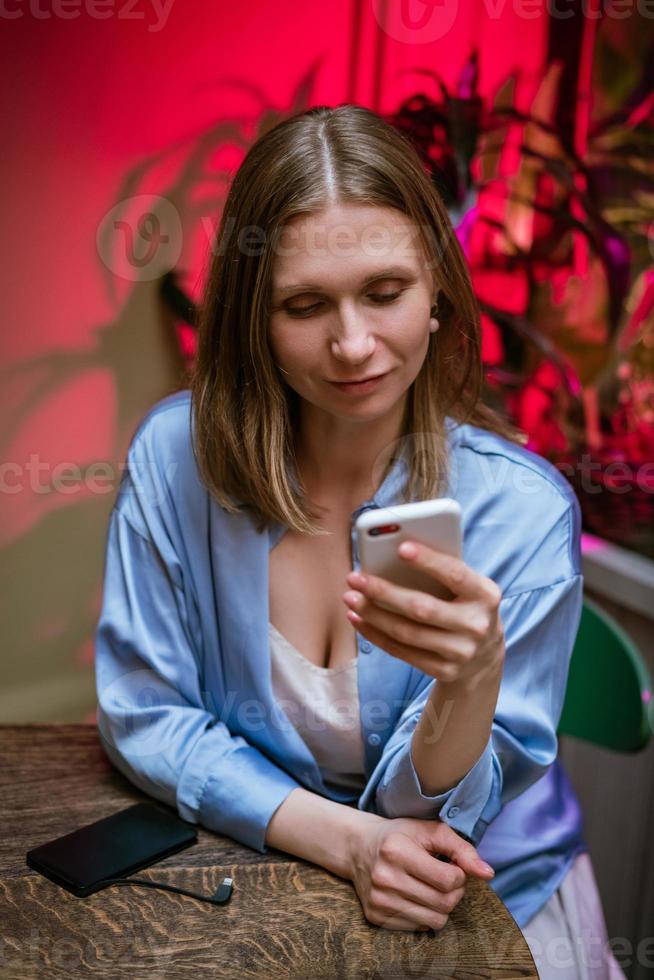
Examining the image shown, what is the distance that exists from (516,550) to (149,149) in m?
1.25

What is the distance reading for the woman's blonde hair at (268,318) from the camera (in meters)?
1.15

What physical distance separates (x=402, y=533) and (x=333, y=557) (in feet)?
1.61

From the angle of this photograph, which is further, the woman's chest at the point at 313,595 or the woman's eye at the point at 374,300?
the woman's chest at the point at 313,595

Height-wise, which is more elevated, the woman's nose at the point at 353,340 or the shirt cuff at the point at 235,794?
the woman's nose at the point at 353,340

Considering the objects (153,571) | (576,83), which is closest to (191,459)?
(153,571)

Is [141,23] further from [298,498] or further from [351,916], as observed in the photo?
[351,916]

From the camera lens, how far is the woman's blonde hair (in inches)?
45.3

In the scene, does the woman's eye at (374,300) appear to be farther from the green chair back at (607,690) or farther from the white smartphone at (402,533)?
the green chair back at (607,690)

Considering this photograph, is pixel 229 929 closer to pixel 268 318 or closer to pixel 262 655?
pixel 262 655

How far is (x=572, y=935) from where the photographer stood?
1.33 m

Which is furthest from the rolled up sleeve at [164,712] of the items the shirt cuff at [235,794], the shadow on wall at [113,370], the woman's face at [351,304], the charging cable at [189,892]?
the shadow on wall at [113,370]

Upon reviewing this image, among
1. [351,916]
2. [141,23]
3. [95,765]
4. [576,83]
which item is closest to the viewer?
[351,916]

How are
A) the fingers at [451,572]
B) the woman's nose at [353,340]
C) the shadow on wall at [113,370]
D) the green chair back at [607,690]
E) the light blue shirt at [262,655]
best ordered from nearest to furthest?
the fingers at [451,572]
the woman's nose at [353,340]
the light blue shirt at [262,655]
the green chair back at [607,690]
the shadow on wall at [113,370]

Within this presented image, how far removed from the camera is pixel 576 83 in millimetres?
2209
